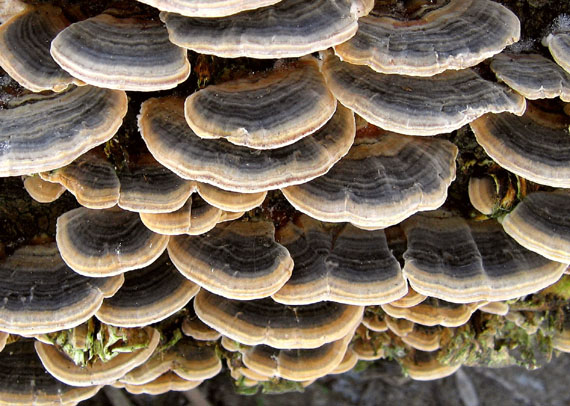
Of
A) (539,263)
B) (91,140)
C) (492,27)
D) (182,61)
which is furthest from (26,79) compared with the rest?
(539,263)

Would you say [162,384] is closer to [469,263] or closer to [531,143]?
[469,263]

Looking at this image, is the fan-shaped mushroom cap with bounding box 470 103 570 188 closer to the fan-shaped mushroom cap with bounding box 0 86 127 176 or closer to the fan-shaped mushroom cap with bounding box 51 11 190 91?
the fan-shaped mushroom cap with bounding box 51 11 190 91

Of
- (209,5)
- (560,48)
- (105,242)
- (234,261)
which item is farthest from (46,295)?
(560,48)

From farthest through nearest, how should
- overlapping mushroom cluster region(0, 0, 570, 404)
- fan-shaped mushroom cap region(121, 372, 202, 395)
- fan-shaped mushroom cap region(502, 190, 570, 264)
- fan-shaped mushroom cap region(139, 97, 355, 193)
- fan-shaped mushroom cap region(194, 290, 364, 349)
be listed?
fan-shaped mushroom cap region(121, 372, 202, 395) < fan-shaped mushroom cap region(194, 290, 364, 349) < fan-shaped mushroom cap region(502, 190, 570, 264) < fan-shaped mushroom cap region(139, 97, 355, 193) < overlapping mushroom cluster region(0, 0, 570, 404)

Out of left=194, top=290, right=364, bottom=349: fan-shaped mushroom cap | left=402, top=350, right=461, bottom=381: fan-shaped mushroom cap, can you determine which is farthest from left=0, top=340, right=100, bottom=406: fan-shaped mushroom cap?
left=402, top=350, right=461, bottom=381: fan-shaped mushroom cap

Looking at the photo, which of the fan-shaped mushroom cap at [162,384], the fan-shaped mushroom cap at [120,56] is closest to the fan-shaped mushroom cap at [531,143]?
the fan-shaped mushroom cap at [120,56]

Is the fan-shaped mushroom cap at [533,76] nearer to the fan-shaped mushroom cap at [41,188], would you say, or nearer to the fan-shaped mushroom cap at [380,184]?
the fan-shaped mushroom cap at [380,184]
